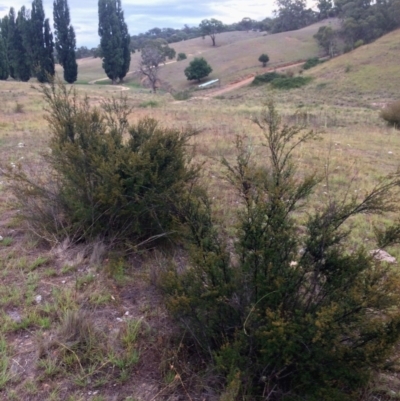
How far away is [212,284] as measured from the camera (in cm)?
280

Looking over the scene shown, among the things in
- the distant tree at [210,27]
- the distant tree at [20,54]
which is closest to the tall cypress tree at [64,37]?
the distant tree at [20,54]

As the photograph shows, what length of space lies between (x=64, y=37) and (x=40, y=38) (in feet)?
9.91

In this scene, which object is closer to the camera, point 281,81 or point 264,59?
point 281,81

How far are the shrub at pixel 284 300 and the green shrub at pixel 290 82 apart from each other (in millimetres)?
46299

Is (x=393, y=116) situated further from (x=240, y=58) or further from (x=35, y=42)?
(x=240, y=58)

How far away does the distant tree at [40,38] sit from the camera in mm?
45000

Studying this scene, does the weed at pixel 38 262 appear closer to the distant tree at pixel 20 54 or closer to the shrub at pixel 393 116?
the shrub at pixel 393 116

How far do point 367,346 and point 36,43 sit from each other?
160 feet

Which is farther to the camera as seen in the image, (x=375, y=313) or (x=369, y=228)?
(x=369, y=228)

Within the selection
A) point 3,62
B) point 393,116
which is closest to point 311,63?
point 3,62

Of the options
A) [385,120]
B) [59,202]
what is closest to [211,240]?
[59,202]

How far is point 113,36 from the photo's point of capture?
5116 centimetres

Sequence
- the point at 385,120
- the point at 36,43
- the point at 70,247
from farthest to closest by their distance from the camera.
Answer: the point at 36,43
the point at 385,120
the point at 70,247

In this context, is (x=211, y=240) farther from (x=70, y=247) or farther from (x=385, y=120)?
(x=385, y=120)
